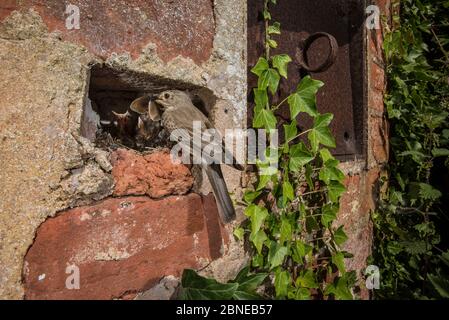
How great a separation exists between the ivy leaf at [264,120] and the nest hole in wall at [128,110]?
0.18 metres

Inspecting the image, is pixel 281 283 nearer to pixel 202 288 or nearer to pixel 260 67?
pixel 202 288

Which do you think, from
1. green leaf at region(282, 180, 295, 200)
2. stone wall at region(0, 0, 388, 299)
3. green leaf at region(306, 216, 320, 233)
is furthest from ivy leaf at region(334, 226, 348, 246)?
stone wall at region(0, 0, 388, 299)

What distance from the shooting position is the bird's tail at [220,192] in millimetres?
1097

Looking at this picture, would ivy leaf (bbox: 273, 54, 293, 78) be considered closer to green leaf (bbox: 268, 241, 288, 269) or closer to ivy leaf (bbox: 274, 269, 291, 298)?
green leaf (bbox: 268, 241, 288, 269)

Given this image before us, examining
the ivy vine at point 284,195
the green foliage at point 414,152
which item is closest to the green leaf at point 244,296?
the ivy vine at point 284,195

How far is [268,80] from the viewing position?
120 centimetres

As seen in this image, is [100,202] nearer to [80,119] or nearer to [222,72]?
[80,119]

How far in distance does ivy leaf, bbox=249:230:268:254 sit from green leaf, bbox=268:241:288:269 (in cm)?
4

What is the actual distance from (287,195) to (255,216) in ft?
0.54

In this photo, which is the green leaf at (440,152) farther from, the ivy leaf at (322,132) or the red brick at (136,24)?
the red brick at (136,24)

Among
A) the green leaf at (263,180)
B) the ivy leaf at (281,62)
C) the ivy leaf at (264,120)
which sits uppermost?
the ivy leaf at (281,62)

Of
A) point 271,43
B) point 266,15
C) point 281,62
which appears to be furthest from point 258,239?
point 266,15

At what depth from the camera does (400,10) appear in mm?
2312
